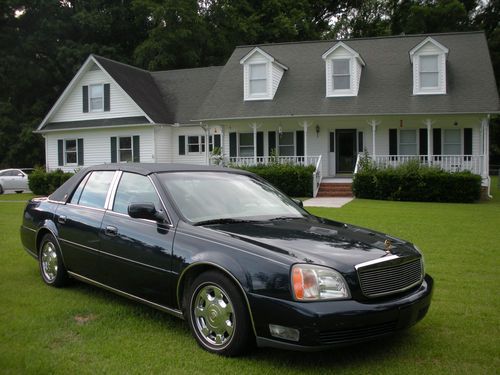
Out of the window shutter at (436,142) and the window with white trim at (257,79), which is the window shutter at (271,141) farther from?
the window shutter at (436,142)

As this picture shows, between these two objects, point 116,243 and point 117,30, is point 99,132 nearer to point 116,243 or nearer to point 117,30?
point 117,30

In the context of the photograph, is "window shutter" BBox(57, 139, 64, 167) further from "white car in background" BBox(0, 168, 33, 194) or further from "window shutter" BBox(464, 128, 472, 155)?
"window shutter" BBox(464, 128, 472, 155)

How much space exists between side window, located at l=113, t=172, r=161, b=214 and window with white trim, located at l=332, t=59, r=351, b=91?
18881mm

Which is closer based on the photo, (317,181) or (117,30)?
(317,181)

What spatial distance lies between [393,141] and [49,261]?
19.2 m

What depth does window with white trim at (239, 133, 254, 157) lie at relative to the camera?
25297 millimetres

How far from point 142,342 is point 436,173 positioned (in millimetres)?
16232

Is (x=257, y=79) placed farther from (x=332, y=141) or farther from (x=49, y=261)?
(x=49, y=261)

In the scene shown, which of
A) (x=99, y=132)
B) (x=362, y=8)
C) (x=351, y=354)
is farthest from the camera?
(x=362, y=8)

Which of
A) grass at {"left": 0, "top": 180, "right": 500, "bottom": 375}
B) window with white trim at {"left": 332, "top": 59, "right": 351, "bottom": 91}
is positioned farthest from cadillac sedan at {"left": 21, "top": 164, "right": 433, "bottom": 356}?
window with white trim at {"left": 332, "top": 59, "right": 351, "bottom": 91}

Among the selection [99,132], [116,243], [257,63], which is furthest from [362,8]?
[116,243]

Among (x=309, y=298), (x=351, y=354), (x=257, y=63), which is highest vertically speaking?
(x=257, y=63)

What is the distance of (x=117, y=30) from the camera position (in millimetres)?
39781

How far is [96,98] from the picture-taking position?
2791cm
